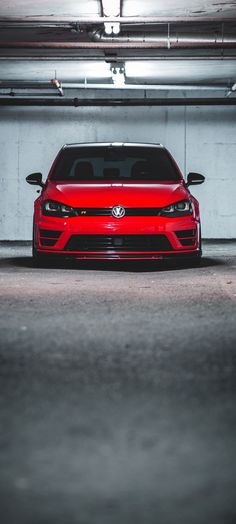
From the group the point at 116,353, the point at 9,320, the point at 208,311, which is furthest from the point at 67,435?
the point at 208,311

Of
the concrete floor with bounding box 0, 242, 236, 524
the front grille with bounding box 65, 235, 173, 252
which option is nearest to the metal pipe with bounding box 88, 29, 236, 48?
the front grille with bounding box 65, 235, 173, 252

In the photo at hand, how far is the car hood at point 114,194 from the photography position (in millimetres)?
10547

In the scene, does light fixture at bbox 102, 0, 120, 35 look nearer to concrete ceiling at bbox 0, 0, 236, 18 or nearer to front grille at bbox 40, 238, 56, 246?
concrete ceiling at bbox 0, 0, 236, 18

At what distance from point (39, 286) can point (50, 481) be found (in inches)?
242

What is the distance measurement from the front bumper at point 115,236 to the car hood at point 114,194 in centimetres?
21

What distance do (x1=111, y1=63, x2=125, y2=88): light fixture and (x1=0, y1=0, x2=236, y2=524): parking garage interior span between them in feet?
0.22

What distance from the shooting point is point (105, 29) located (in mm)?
13422

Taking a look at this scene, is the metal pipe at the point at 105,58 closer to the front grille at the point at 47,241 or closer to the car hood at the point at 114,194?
the car hood at the point at 114,194

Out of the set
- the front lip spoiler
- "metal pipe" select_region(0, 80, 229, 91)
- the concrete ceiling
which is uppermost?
the concrete ceiling

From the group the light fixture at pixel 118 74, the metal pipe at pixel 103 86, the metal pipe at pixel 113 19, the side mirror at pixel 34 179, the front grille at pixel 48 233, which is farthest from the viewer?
the metal pipe at pixel 103 86

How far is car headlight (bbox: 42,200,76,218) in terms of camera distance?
10.5m

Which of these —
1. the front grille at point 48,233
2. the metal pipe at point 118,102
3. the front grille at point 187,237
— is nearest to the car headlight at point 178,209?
the front grille at point 187,237

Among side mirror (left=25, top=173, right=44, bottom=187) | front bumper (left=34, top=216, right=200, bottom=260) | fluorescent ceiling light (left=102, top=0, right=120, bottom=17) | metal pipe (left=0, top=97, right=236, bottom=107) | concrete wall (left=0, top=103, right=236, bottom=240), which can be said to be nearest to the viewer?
front bumper (left=34, top=216, right=200, bottom=260)

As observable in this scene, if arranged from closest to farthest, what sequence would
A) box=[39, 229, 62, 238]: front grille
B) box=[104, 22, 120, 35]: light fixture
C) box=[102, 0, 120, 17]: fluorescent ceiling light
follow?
box=[39, 229, 62, 238]: front grille → box=[102, 0, 120, 17]: fluorescent ceiling light → box=[104, 22, 120, 35]: light fixture
